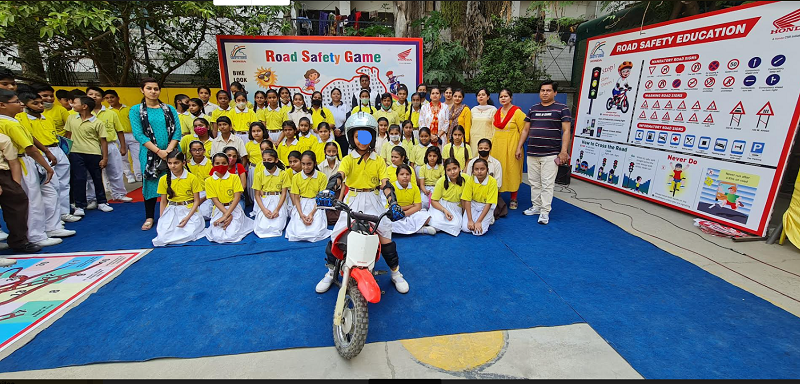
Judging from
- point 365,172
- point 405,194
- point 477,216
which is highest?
point 365,172

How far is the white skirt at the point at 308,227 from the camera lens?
4.03 meters

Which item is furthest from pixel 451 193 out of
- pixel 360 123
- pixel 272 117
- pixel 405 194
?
pixel 272 117

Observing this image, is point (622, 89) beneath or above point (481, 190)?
above

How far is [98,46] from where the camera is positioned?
24.2ft

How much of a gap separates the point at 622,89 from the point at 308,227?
5.39 m

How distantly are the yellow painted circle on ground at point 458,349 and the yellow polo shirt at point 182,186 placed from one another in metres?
3.16

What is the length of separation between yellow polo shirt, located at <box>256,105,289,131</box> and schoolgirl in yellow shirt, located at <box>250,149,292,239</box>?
1.31m

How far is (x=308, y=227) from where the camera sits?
412 centimetres

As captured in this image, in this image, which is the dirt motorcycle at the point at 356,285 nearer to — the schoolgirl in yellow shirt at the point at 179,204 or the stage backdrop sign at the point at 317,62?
the schoolgirl in yellow shirt at the point at 179,204

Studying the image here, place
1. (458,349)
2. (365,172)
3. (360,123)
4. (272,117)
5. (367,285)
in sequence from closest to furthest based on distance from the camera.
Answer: (367,285) < (458,349) < (360,123) < (365,172) < (272,117)

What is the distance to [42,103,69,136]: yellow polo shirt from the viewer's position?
15.9 ft

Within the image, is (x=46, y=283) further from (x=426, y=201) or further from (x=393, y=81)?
(x=393, y=81)

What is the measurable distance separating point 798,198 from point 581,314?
3242 mm

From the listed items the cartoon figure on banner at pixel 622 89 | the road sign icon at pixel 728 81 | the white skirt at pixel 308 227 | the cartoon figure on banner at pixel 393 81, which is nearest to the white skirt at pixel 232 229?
the white skirt at pixel 308 227
